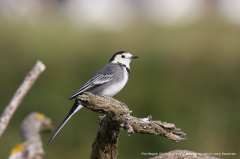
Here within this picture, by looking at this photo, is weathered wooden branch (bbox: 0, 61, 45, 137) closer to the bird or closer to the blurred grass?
the bird

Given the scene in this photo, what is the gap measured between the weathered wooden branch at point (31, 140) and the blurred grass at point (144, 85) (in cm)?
423

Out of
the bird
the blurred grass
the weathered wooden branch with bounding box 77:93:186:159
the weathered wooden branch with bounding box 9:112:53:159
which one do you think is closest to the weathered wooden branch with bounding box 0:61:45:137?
the weathered wooden branch with bounding box 9:112:53:159

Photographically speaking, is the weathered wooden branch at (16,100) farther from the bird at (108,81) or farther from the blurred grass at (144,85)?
the blurred grass at (144,85)

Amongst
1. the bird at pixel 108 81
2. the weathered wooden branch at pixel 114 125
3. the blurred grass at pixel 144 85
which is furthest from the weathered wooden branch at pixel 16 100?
the blurred grass at pixel 144 85

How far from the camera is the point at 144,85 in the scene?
22.4ft

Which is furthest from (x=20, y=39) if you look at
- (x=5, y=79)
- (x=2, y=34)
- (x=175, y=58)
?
(x=175, y=58)

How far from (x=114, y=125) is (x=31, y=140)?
1.43 metres

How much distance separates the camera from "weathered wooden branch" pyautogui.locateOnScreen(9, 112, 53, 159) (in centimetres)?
132

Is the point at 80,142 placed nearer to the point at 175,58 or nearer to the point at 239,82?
the point at 175,58

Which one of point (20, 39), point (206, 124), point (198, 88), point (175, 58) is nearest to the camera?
point (206, 124)

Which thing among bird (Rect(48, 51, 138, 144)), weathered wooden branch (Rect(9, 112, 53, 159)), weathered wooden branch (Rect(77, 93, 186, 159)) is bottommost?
weathered wooden branch (Rect(9, 112, 53, 159))

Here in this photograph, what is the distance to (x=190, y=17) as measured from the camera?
30.1 feet

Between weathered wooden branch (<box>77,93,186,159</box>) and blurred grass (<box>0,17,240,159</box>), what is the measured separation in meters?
3.24

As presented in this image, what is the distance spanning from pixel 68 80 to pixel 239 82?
12.7ft
